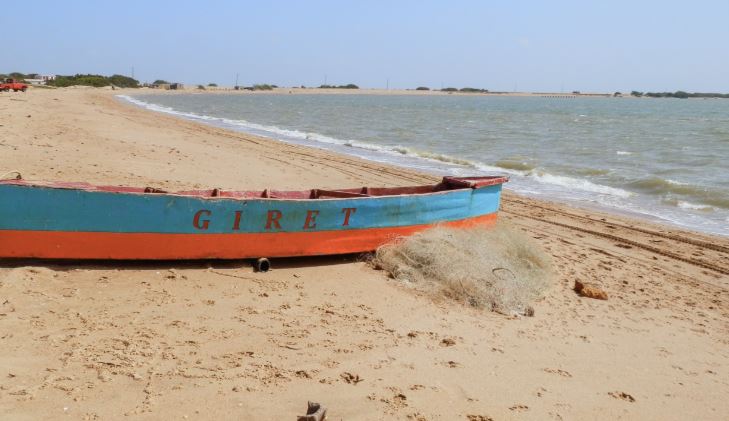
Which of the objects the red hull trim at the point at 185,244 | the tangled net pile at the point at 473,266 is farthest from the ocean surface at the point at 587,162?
the red hull trim at the point at 185,244

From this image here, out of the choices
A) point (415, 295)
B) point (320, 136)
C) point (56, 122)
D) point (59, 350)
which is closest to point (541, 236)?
point (415, 295)

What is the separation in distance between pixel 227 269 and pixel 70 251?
144 cm

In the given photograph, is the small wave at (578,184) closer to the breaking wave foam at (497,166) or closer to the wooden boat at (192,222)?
the breaking wave foam at (497,166)

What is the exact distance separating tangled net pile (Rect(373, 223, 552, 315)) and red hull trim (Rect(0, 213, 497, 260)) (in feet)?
1.09

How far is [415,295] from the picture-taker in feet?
19.2

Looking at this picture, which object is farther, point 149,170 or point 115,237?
point 149,170

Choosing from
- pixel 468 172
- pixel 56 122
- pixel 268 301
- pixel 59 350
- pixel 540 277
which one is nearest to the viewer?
pixel 59 350

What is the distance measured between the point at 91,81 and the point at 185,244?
315ft

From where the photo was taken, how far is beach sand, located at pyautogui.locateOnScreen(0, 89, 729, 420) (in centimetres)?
378

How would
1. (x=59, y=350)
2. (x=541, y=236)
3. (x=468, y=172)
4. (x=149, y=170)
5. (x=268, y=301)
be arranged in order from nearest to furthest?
(x=59, y=350)
(x=268, y=301)
(x=541, y=236)
(x=149, y=170)
(x=468, y=172)

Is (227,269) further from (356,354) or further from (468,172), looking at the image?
(468,172)

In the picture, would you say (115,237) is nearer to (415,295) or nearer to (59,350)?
(59,350)

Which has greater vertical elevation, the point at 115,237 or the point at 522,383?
the point at 115,237

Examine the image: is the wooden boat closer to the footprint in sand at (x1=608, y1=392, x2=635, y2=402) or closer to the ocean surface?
the footprint in sand at (x1=608, y1=392, x2=635, y2=402)
